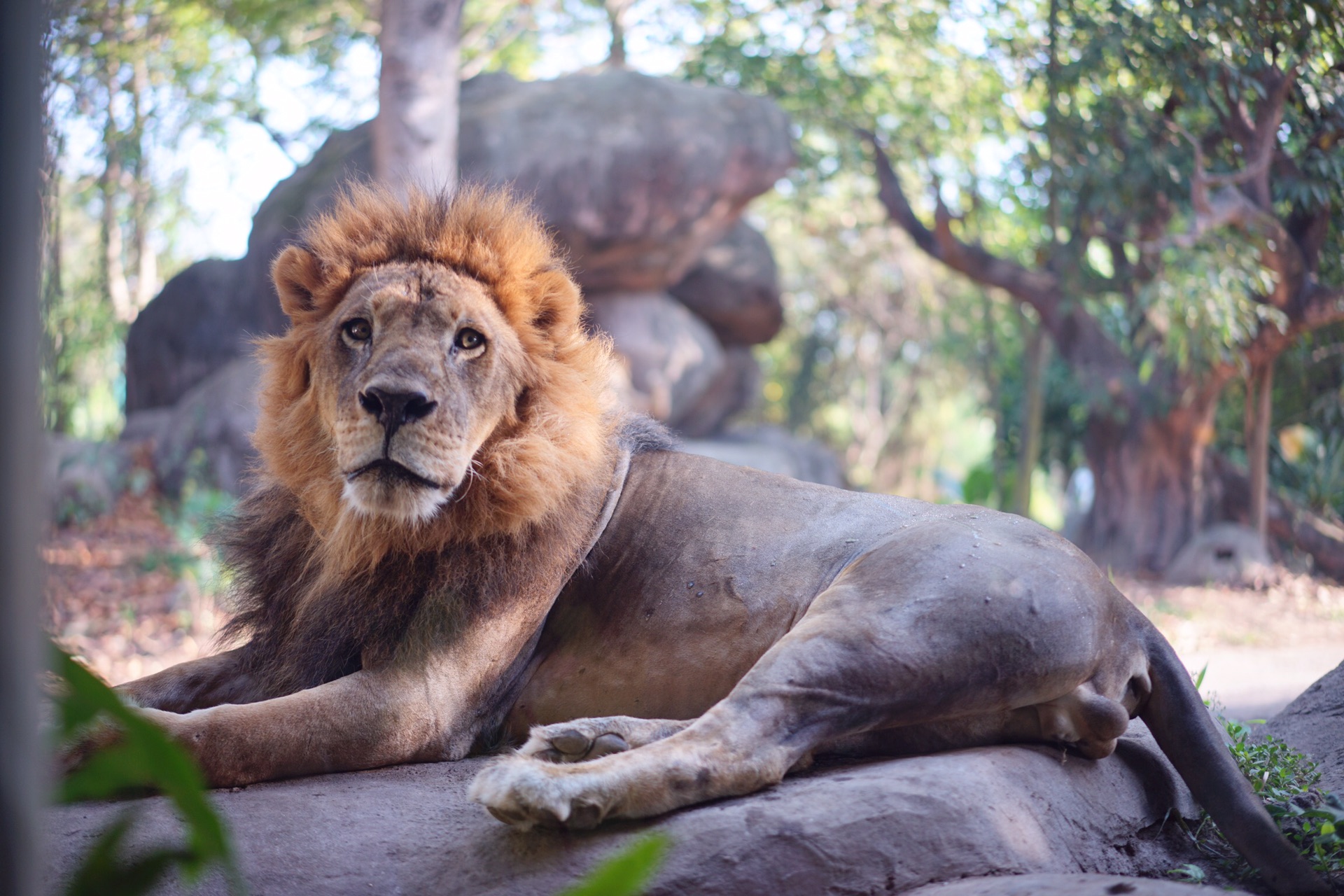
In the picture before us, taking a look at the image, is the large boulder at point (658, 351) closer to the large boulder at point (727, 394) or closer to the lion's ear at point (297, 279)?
the large boulder at point (727, 394)

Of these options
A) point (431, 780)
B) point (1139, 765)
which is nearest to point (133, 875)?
point (431, 780)

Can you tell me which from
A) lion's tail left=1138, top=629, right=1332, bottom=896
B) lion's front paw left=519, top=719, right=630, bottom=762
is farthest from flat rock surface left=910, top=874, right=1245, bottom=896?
lion's front paw left=519, top=719, right=630, bottom=762

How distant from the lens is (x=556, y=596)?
312 centimetres

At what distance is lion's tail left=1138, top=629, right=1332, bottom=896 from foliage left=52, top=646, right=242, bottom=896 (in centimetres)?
234

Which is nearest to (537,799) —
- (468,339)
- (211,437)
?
(468,339)

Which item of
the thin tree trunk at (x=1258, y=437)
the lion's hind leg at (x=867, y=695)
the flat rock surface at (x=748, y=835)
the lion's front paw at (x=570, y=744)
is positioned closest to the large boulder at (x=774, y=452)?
the thin tree trunk at (x=1258, y=437)

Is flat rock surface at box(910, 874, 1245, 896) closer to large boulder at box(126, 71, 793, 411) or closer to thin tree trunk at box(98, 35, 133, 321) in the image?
large boulder at box(126, 71, 793, 411)

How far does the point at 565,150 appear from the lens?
11312mm

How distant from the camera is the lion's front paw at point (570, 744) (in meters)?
2.43

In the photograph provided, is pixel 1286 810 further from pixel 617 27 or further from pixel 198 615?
pixel 617 27

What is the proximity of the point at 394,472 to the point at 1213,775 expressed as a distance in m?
2.22

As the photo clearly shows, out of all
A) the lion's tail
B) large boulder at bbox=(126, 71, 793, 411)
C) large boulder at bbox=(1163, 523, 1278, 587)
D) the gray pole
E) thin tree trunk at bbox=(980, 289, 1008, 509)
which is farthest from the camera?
thin tree trunk at bbox=(980, 289, 1008, 509)

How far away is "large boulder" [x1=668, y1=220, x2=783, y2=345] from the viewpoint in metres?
15.0

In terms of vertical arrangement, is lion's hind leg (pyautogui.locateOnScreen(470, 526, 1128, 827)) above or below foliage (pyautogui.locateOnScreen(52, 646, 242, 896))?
below
